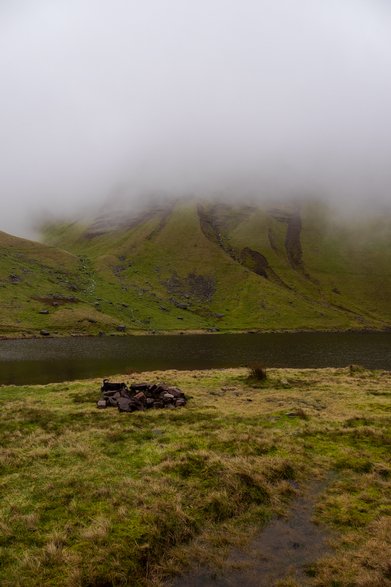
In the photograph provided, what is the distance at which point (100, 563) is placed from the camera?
12.3m

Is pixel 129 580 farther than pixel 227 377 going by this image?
No

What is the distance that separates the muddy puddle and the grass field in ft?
1.22

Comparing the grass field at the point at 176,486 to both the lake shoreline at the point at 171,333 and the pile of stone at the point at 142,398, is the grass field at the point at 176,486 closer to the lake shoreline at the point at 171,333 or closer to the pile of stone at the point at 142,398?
the pile of stone at the point at 142,398

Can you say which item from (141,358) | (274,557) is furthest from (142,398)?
(141,358)

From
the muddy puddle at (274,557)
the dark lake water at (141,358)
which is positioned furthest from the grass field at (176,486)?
the dark lake water at (141,358)

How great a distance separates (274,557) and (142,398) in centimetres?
2135

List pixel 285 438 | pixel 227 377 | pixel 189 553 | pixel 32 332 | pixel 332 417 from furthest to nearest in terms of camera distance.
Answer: pixel 32 332 < pixel 227 377 < pixel 332 417 < pixel 285 438 < pixel 189 553

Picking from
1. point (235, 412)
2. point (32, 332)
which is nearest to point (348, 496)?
point (235, 412)

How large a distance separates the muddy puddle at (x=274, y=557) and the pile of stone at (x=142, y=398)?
18.3m

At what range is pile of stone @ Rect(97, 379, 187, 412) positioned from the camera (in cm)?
3225

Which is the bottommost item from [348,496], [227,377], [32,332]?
[32,332]

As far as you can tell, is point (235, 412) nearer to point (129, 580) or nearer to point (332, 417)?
point (332, 417)

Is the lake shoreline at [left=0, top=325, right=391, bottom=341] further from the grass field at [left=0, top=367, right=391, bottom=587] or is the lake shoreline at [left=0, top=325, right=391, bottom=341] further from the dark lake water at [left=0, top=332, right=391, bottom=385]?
the grass field at [left=0, top=367, right=391, bottom=587]

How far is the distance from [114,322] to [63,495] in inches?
6032
